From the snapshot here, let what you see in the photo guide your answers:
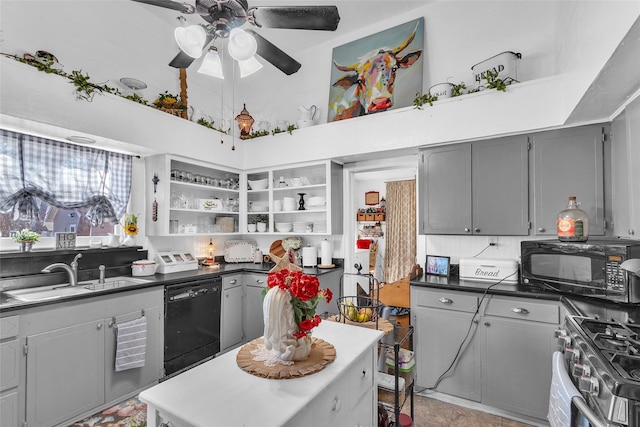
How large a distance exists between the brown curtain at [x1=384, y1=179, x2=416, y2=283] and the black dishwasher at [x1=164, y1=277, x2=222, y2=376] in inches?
153

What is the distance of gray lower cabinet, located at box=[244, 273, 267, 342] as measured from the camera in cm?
357

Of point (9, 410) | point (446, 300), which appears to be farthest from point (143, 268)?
point (446, 300)

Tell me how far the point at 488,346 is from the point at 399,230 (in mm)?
3941

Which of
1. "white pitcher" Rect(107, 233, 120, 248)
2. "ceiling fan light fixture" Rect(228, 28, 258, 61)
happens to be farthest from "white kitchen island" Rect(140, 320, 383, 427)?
"white pitcher" Rect(107, 233, 120, 248)

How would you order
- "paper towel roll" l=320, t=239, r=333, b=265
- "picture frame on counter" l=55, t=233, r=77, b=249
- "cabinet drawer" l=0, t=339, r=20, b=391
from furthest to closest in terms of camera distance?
"paper towel roll" l=320, t=239, r=333, b=265
"picture frame on counter" l=55, t=233, r=77, b=249
"cabinet drawer" l=0, t=339, r=20, b=391

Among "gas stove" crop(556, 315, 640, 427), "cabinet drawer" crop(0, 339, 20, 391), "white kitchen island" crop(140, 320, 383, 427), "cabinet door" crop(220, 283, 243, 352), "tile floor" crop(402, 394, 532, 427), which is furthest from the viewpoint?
"cabinet door" crop(220, 283, 243, 352)

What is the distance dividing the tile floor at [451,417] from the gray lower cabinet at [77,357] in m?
2.36

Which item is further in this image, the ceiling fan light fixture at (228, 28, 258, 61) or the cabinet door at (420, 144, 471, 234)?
the cabinet door at (420, 144, 471, 234)

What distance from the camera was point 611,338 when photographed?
146cm

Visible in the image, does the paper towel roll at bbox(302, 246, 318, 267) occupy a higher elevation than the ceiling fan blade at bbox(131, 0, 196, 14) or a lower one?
lower

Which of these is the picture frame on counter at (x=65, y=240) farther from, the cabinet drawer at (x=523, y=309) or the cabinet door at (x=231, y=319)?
the cabinet drawer at (x=523, y=309)

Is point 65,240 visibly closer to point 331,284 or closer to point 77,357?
point 77,357

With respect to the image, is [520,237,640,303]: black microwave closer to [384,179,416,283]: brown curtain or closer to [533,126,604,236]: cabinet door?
[533,126,604,236]: cabinet door

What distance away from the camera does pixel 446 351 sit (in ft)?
8.34
